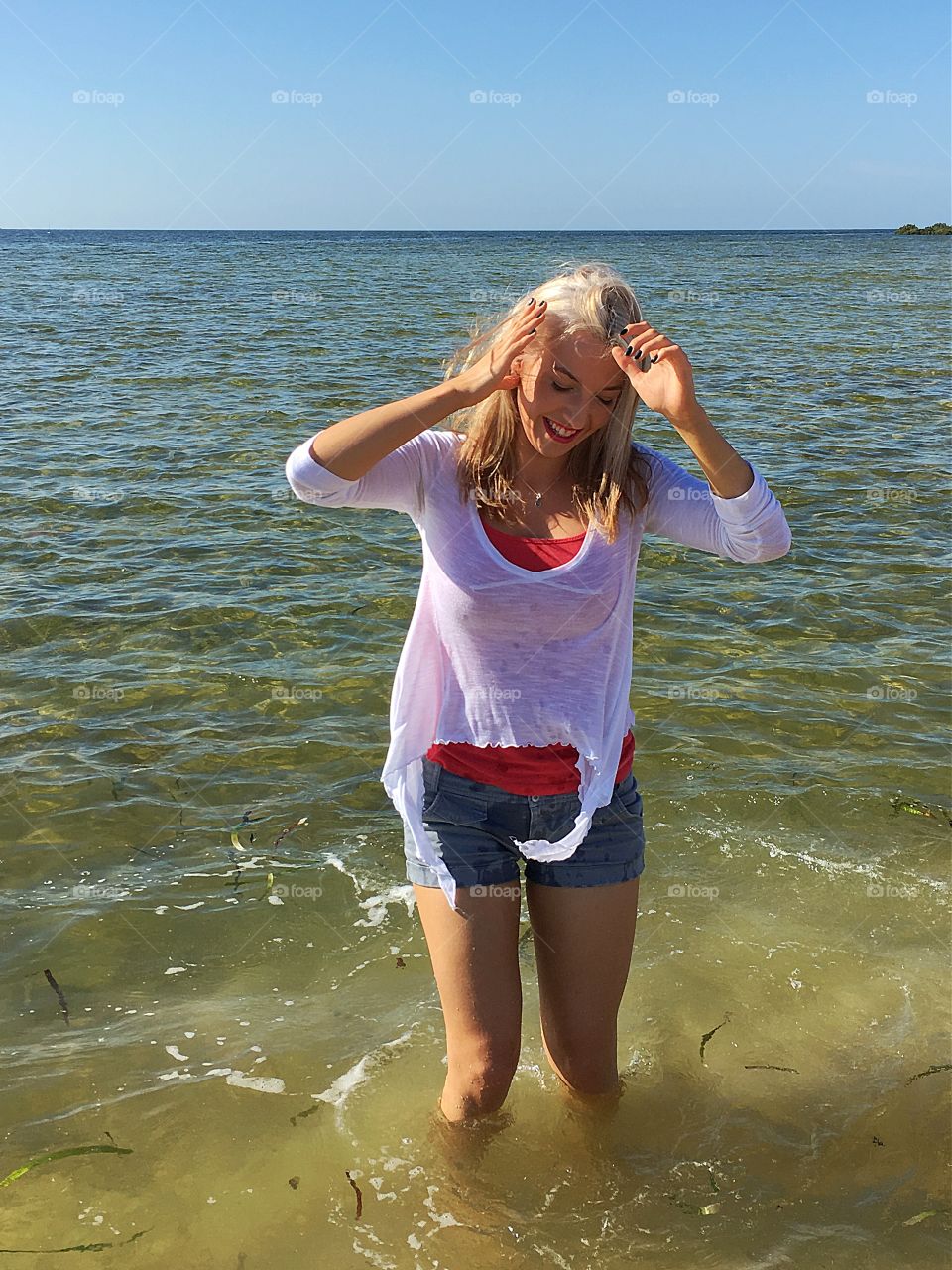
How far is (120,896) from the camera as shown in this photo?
5727 millimetres

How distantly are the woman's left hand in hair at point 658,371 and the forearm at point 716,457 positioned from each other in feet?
0.11

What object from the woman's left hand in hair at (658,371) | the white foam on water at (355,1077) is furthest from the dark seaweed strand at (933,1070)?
the woman's left hand in hair at (658,371)

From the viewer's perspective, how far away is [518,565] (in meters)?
3.48

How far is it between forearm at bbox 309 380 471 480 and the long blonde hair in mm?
159

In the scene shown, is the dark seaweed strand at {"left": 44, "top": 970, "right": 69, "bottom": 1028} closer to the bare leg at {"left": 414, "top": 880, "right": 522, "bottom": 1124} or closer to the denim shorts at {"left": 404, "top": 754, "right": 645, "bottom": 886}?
the bare leg at {"left": 414, "top": 880, "right": 522, "bottom": 1124}

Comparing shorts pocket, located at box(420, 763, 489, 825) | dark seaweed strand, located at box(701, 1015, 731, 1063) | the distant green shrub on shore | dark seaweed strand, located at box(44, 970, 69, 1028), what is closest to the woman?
shorts pocket, located at box(420, 763, 489, 825)

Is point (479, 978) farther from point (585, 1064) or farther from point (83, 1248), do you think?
point (83, 1248)

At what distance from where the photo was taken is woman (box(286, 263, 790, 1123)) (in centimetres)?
345

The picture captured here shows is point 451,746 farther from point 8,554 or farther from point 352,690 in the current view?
point 8,554

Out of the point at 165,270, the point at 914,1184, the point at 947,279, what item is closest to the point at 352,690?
the point at 914,1184

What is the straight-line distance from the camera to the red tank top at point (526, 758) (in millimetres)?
3516

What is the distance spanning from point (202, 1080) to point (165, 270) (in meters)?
57.3

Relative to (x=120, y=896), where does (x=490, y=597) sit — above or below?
above

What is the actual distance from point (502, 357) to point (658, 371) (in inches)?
17.8
